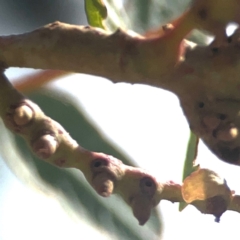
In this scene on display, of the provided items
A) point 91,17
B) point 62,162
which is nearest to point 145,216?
point 62,162

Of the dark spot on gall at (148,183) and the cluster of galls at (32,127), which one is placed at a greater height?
the cluster of galls at (32,127)

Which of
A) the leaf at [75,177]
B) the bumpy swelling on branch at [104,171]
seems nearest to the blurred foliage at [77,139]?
the leaf at [75,177]

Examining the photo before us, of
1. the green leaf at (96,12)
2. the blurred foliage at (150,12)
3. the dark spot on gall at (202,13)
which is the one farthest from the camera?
the blurred foliage at (150,12)

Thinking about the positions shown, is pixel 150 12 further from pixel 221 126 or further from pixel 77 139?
pixel 221 126

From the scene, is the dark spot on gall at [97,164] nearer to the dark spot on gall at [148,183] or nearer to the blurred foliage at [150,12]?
the dark spot on gall at [148,183]

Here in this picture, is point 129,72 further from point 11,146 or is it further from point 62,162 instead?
point 11,146

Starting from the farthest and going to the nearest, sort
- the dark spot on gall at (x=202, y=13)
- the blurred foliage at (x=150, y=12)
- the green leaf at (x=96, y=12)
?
1. the blurred foliage at (x=150, y=12)
2. the green leaf at (x=96, y=12)
3. the dark spot on gall at (x=202, y=13)

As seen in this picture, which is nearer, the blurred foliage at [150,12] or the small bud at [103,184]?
the small bud at [103,184]

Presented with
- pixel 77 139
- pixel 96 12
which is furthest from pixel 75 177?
pixel 96 12
